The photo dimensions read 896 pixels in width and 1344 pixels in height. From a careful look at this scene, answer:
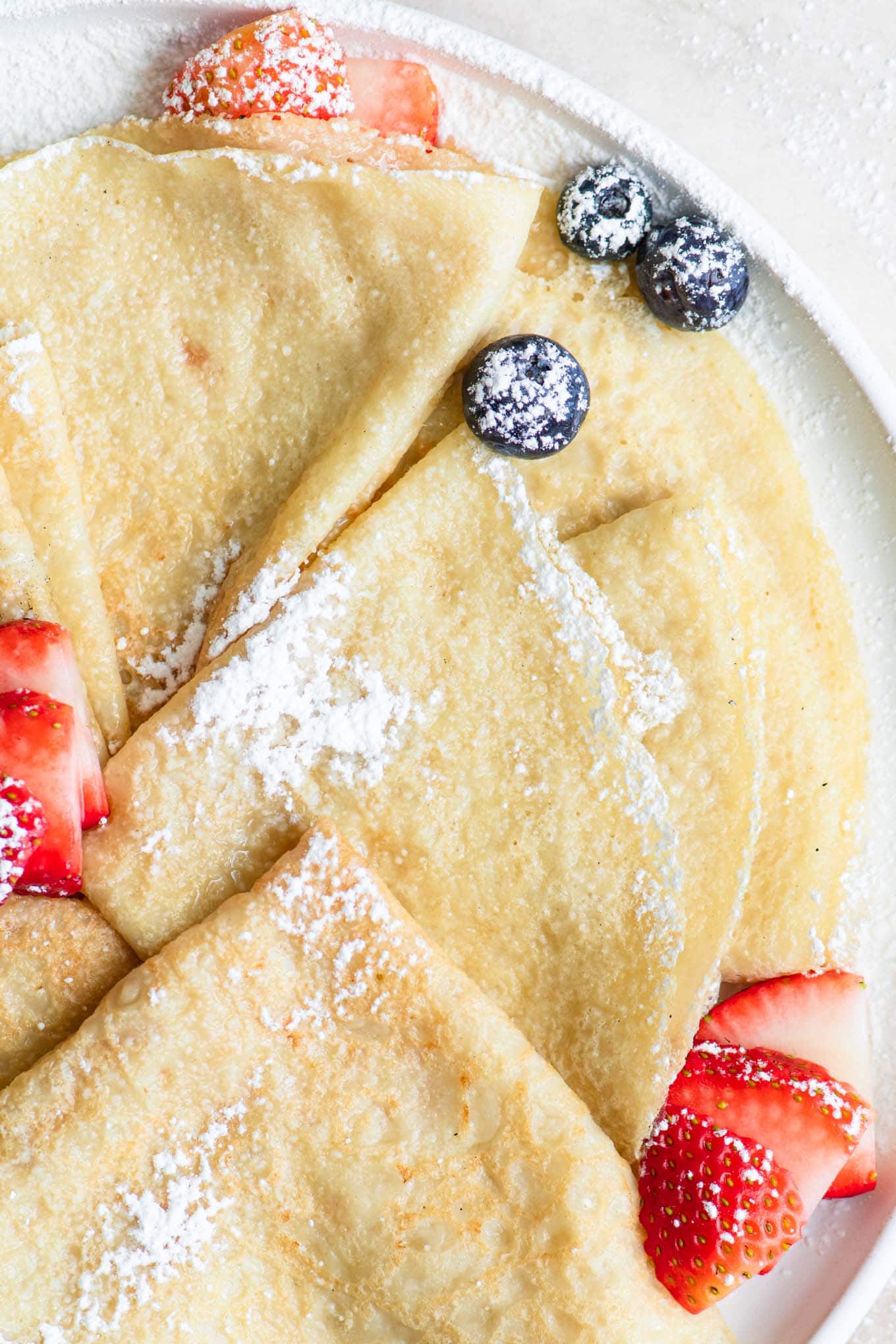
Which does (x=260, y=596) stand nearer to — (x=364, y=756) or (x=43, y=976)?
(x=364, y=756)

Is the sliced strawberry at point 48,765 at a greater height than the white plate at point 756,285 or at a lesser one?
lesser

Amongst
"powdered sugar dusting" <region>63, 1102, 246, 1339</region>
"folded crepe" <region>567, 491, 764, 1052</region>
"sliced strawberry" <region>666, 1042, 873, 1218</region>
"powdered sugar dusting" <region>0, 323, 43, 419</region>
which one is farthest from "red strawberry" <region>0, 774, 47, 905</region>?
"sliced strawberry" <region>666, 1042, 873, 1218</region>

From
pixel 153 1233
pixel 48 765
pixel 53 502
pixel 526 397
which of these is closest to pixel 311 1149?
pixel 153 1233

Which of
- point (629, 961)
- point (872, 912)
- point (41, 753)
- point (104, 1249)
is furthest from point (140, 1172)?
point (872, 912)

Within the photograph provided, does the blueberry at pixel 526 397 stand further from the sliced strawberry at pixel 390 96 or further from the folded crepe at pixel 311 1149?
the folded crepe at pixel 311 1149

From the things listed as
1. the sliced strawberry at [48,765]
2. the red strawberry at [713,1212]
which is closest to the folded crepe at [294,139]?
the sliced strawberry at [48,765]

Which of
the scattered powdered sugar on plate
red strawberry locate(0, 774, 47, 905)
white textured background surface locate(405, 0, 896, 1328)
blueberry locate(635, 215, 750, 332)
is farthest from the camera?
white textured background surface locate(405, 0, 896, 1328)

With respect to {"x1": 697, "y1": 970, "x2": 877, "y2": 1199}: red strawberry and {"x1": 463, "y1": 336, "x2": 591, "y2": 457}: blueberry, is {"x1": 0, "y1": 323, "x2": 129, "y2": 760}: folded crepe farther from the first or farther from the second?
{"x1": 697, "y1": 970, "x2": 877, "y2": 1199}: red strawberry
